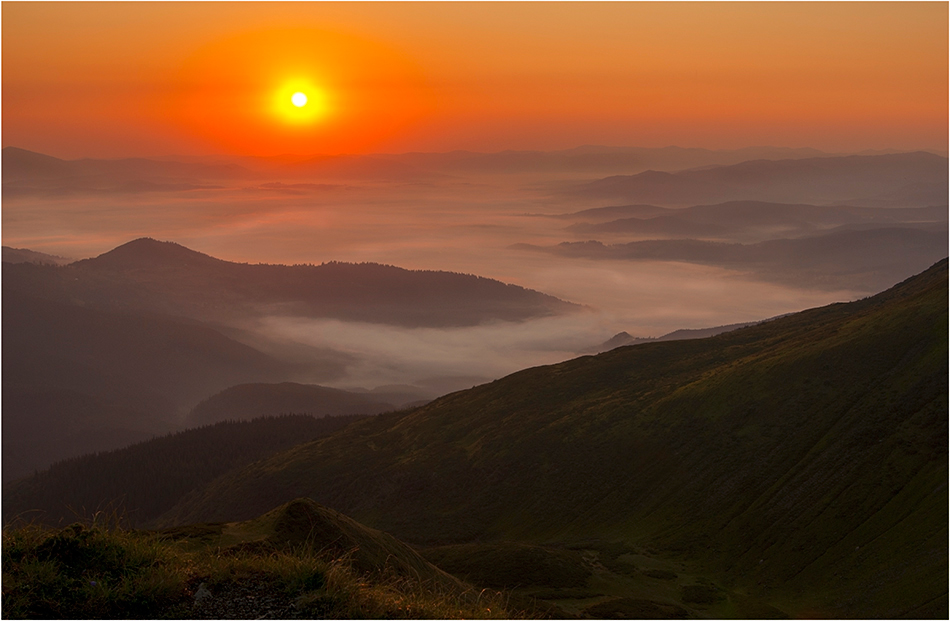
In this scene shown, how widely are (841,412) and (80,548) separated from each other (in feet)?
372

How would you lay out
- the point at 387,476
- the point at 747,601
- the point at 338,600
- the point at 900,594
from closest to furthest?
1. the point at 338,600
2. the point at 900,594
3. the point at 747,601
4. the point at 387,476

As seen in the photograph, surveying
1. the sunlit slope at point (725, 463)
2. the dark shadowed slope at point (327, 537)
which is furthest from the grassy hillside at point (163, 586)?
the sunlit slope at point (725, 463)

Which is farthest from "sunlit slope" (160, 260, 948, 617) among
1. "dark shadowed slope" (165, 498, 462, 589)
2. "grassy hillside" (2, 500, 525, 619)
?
"grassy hillside" (2, 500, 525, 619)

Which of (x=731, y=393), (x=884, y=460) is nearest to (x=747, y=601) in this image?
(x=884, y=460)

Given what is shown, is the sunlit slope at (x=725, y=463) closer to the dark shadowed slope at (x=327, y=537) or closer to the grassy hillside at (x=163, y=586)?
the dark shadowed slope at (x=327, y=537)

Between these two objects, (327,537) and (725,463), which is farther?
(725,463)

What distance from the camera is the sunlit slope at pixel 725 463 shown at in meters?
81.8

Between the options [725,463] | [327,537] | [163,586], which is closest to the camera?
[163,586]

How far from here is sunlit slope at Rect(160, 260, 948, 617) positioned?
81750 millimetres

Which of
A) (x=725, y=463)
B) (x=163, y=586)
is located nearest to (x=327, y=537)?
(x=163, y=586)

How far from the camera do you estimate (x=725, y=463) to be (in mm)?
112750

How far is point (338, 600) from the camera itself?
14.5m

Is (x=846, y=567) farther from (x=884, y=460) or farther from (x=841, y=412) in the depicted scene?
(x=841, y=412)

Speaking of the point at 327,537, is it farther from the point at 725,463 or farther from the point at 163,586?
the point at 725,463
